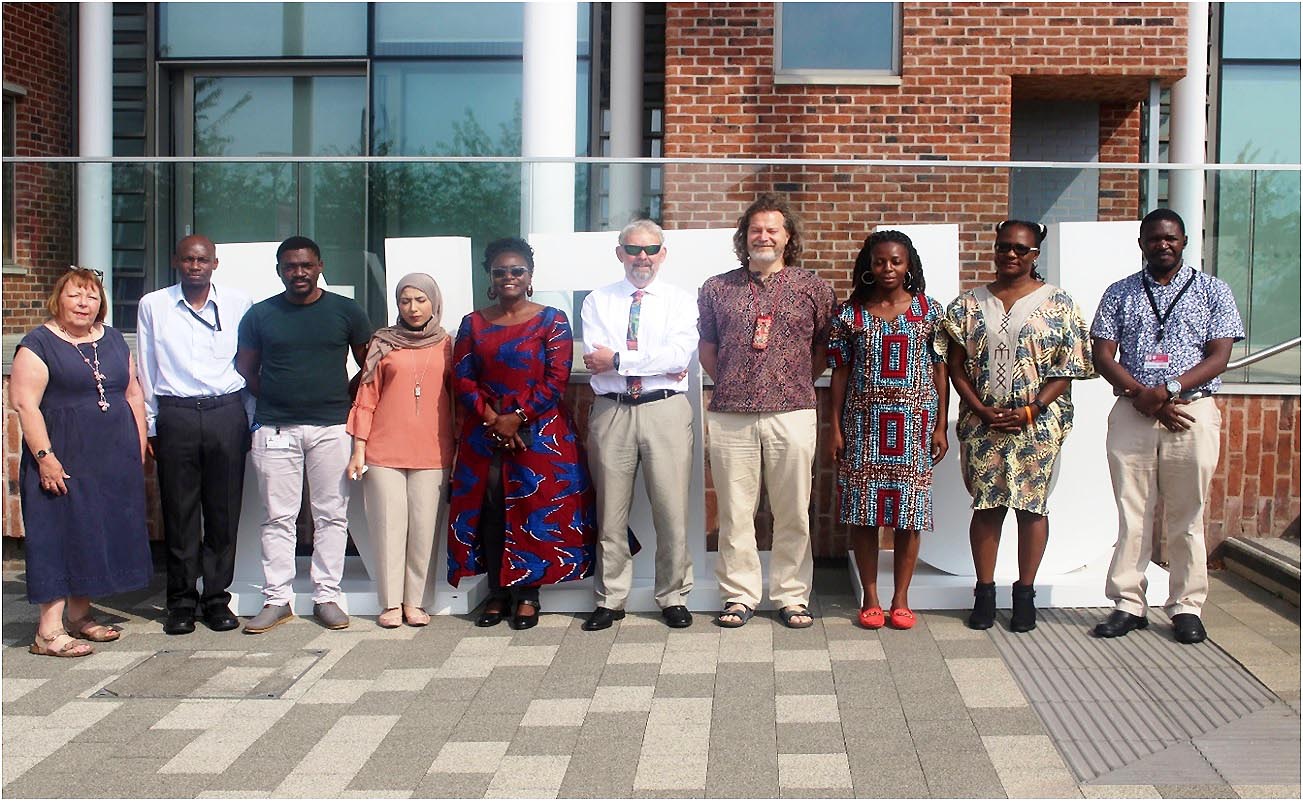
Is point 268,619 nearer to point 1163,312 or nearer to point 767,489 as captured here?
point 767,489

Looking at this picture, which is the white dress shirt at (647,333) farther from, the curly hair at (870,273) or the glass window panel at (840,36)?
the glass window panel at (840,36)

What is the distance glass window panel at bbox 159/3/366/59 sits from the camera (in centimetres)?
1088

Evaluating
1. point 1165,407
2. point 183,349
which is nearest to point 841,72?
point 1165,407

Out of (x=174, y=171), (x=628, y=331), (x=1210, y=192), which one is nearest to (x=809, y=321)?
(x=628, y=331)

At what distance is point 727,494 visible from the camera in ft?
19.3

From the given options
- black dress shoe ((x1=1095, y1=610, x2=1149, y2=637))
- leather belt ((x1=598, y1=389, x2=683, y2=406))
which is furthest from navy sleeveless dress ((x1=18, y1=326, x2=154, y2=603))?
black dress shoe ((x1=1095, y1=610, x2=1149, y2=637))

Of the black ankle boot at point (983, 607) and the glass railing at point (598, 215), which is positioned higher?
the glass railing at point (598, 215)

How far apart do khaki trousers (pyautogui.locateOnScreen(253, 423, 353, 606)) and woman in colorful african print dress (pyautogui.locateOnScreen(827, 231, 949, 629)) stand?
2308 millimetres

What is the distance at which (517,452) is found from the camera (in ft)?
19.1

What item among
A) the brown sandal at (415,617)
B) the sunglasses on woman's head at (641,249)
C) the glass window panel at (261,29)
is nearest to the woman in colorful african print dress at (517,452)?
the brown sandal at (415,617)

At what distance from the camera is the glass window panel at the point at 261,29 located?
428 inches

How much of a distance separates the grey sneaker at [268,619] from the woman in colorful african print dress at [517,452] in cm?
82

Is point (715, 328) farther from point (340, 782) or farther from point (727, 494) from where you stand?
point (340, 782)

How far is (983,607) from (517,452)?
7.24ft
